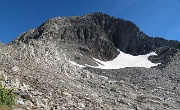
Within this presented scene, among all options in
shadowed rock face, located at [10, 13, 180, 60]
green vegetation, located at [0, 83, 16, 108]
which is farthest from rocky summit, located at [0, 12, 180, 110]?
green vegetation, located at [0, 83, 16, 108]

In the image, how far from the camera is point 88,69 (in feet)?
193

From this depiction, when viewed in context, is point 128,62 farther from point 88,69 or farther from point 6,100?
point 6,100

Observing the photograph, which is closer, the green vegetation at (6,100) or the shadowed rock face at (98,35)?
the green vegetation at (6,100)

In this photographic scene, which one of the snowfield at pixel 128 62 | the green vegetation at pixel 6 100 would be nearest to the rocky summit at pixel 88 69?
the green vegetation at pixel 6 100

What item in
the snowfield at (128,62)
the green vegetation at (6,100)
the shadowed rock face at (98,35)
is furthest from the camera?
the shadowed rock face at (98,35)

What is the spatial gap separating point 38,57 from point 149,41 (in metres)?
69.4

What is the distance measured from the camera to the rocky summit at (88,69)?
27344 mm

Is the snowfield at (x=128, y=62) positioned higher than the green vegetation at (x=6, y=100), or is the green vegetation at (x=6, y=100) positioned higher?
the snowfield at (x=128, y=62)

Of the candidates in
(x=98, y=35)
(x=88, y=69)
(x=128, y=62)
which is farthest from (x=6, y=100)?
(x=98, y=35)

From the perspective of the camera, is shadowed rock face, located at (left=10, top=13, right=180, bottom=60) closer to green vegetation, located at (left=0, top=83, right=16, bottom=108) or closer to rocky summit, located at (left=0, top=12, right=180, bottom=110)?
rocky summit, located at (left=0, top=12, right=180, bottom=110)

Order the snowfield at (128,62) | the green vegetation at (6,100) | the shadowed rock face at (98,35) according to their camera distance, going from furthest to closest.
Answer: the shadowed rock face at (98,35), the snowfield at (128,62), the green vegetation at (6,100)

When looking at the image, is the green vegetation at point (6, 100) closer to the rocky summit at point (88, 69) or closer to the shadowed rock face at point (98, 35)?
the rocky summit at point (88, 69)

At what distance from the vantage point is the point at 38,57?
4666cm

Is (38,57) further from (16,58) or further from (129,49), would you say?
(129,49)
